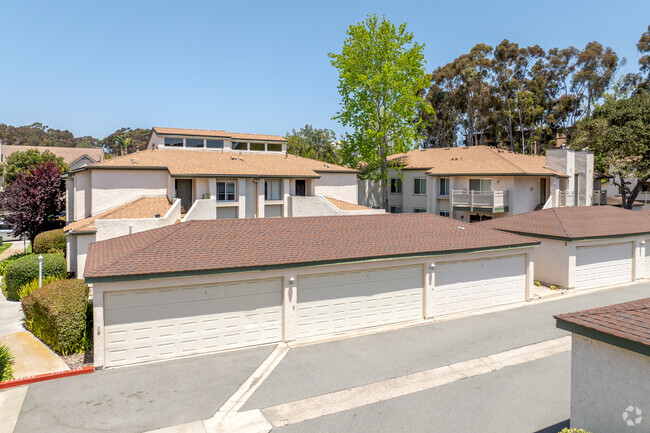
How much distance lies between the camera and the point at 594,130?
39781 mm

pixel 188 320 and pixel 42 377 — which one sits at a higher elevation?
pixel 188 320

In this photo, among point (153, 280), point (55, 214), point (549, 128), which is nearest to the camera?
point (153, 280)

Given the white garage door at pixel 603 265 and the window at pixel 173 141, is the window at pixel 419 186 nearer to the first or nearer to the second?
the white garage door at pixel 603 265

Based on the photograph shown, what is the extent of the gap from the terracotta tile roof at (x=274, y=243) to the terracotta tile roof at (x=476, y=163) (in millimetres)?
16746

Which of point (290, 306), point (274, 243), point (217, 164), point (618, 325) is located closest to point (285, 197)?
point (217, 164)

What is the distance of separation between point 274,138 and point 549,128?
42201mm

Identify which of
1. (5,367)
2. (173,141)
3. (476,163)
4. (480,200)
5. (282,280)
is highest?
(173,141)

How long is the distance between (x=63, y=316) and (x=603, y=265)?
2365 cm

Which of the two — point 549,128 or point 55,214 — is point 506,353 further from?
point 549,128

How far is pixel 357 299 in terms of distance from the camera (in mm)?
14211

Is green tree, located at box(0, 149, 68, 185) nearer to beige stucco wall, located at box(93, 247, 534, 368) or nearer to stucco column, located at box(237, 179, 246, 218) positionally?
stucco column, located at box(237, 179, 246, 218)

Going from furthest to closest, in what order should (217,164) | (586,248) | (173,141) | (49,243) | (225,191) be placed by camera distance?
(173,141)
(217,164)
(225,191)
(49,243)
(586,248)

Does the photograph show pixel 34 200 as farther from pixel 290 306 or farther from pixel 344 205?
pixel 290 306

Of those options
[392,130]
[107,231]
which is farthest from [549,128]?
[107,231]
